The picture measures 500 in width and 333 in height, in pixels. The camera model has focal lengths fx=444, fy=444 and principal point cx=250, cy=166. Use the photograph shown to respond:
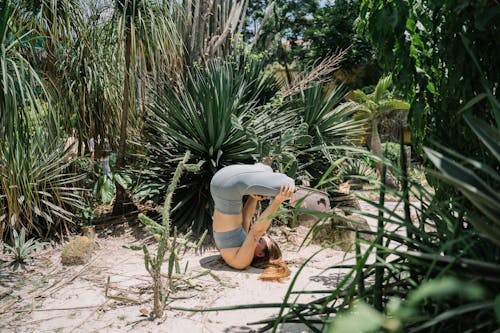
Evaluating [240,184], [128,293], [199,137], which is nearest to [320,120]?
[199,137]

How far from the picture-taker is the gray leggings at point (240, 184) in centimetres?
369

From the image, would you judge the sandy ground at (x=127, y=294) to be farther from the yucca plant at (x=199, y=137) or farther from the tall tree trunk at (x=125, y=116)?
the tall tree trunk at (x=125, y=116)

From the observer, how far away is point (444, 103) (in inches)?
81.1

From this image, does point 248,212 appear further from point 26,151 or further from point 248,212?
point 26,151

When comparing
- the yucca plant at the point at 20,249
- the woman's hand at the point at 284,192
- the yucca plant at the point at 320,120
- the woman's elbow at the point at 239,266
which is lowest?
the woman's elbow at the point at 239,266

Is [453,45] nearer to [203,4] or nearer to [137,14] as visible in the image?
[137,14]

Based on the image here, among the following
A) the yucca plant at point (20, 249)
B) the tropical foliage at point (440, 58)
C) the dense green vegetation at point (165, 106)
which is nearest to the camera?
the tropical foliage at point (440, 58)

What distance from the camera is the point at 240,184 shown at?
372 centimetres

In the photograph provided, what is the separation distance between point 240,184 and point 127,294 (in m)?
1.23

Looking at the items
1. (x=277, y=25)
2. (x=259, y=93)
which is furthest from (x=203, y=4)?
(x=277, y=25)

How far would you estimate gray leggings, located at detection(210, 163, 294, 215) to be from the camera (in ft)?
12.1

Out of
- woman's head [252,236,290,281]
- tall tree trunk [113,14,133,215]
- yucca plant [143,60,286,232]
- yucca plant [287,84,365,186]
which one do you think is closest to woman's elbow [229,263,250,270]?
woman's head [252,236,290,281]

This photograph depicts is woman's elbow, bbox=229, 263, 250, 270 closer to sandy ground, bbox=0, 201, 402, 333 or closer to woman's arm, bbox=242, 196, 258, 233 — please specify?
sandy ground, bbox=0, 201, 402, 333

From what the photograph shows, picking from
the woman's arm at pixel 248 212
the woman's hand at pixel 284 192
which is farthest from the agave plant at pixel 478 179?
the woman's arm at pixel 248 212
